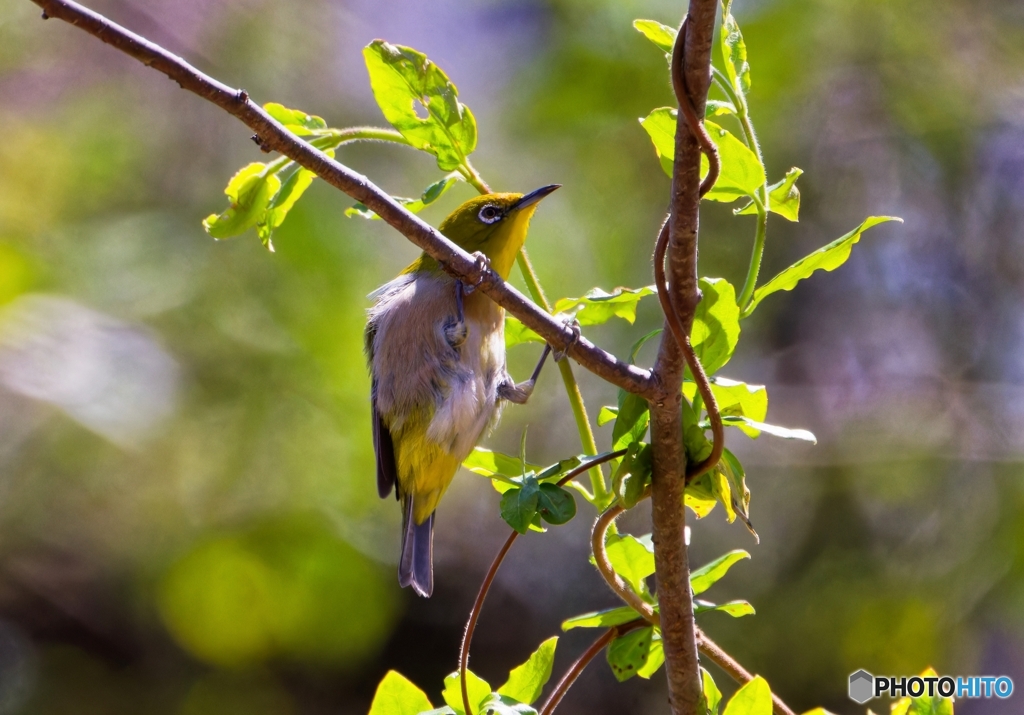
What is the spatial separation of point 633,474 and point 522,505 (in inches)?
6.8

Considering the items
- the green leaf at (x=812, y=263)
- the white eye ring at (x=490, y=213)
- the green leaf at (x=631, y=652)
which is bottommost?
the green leaf at (x=631, y=652)

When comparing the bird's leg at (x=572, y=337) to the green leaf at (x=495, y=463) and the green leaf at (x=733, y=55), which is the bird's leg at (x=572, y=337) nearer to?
the green leaf at (x=495, y=463)

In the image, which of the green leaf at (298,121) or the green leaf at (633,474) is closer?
the green leaf at (633,474)

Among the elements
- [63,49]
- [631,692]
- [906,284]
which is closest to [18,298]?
[63,49]

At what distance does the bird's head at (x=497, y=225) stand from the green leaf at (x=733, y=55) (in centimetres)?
138

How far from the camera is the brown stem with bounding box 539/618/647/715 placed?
56.0 inches

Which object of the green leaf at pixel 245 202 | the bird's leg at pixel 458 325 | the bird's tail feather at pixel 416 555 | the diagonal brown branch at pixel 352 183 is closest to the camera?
the diagonal brown branch at pixel 352 183

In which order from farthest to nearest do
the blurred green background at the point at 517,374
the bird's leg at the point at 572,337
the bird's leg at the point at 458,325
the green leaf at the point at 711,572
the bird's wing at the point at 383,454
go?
1. the blurred green background at the point at 517,374
2. the bird's wing at the point at 383,454
3. the bird's leg at the point at 458,325
4. the green leaf at the point at 711,572
5. the bird's leg at the point at 572,337

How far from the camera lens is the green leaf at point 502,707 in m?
1.36

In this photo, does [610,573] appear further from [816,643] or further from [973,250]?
[973,250]

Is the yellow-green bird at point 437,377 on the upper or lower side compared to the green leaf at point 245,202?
lower

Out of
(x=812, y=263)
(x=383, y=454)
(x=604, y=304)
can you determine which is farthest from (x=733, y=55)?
(x=383, y=454)

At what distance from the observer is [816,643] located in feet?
13.7

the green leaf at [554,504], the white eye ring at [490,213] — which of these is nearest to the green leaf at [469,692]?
the green leaf at [554,504]
